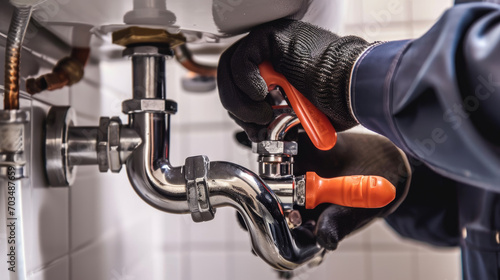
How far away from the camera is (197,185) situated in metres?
Result: 0.40

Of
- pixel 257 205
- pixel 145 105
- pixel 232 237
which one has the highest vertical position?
pixel 145 105

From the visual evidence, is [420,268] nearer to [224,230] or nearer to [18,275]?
[224,230]

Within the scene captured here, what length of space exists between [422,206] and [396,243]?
0.34m

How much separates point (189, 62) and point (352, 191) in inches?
12.9

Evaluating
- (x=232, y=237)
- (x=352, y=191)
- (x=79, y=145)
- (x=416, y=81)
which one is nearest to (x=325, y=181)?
(x=352, y=191)

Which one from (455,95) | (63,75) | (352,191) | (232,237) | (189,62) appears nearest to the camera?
(455,95)

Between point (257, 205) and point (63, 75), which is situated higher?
point (63, 75)

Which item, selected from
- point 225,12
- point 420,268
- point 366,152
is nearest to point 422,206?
point 366,152

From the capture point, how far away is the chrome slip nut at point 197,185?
0.40m

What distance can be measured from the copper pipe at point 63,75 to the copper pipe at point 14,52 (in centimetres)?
9

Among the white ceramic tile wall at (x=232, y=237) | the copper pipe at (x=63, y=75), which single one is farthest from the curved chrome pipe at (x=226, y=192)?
the white ceramic tile wall at (x=232, y=237)

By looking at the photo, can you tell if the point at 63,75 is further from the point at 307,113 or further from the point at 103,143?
the point at 307,113

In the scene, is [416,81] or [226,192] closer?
[416,81]

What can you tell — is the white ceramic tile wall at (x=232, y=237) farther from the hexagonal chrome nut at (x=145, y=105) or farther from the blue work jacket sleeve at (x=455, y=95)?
the blue work jacket sleeve at (x=455, y=95)
